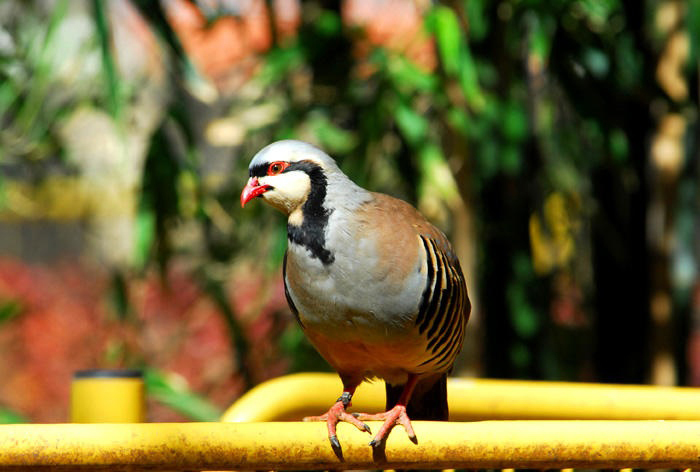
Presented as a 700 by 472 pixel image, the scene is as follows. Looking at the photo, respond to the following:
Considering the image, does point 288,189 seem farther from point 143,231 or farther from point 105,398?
point 143,231

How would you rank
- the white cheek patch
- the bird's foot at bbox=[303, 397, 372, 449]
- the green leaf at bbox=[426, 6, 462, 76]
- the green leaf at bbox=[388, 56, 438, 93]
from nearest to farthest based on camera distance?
the bird's foot at bbox=[303, 397, 372, 449] < the white cheek patch < the green leaf at bbox=[426, 6, 462, 76] < the green leaf at bbox=[388, 56, 438, 93]

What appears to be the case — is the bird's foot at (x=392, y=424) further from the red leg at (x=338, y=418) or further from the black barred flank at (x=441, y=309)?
the black barred flank at (x=441, y=309)

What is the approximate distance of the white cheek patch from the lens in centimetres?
194

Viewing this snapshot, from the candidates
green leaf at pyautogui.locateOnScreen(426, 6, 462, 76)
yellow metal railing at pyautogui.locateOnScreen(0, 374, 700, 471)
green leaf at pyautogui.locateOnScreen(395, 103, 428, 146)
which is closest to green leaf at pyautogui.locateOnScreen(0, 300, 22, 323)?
green leaf at pyautogui.locateOnScreen(395, 103, 428, 146)

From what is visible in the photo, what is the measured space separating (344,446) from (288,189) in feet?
1.99

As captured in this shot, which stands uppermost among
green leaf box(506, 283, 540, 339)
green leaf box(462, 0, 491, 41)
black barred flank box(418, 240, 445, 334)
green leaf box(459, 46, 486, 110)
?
green leaf box(462, 0, 491, 41)

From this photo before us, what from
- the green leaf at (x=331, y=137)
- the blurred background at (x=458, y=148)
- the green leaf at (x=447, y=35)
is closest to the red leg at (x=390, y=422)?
the blurred background at (x=458, y=148)

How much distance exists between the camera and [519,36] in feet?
11.9

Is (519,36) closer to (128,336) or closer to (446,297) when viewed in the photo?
(446,297)

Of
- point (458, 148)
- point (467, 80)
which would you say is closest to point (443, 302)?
point (467, 80)

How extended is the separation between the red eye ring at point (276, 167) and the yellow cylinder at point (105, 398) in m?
0.46

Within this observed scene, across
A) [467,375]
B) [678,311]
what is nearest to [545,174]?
[678,311]

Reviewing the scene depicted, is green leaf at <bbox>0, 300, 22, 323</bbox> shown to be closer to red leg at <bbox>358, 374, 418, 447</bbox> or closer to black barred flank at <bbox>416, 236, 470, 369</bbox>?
black barred flank at <bbox>416, 236, 470, 369</bbox>

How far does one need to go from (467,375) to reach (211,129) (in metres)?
1.29
